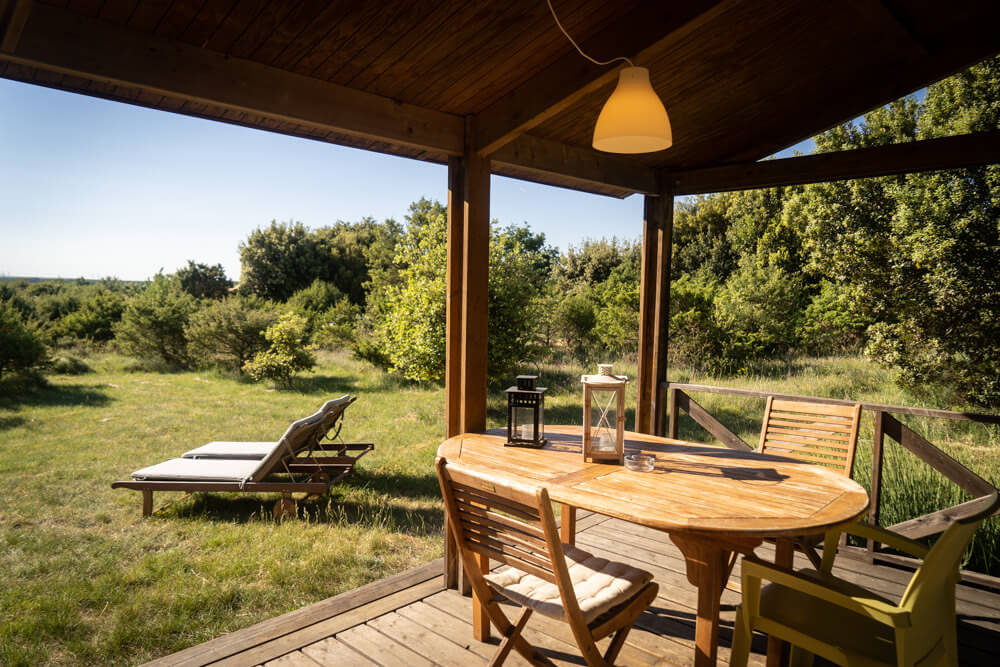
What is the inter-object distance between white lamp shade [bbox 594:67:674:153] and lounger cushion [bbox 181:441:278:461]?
391 centimetres

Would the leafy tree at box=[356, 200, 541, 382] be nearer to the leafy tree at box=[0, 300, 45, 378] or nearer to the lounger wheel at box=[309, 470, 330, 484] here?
the lounger wheel at box=[309, 470, 330, 484]

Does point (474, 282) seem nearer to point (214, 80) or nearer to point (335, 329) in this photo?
point (214, 80)

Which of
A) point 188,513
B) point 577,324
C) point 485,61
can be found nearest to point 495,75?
point 485,61

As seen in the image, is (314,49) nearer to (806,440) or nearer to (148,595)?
(806,440)

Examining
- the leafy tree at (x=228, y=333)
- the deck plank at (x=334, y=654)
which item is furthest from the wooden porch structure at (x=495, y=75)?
the leafy tree at (x=228, y=333)

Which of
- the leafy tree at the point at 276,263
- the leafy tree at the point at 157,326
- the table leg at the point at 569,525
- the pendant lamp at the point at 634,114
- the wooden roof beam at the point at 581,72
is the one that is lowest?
the table leg at the point at 569,525

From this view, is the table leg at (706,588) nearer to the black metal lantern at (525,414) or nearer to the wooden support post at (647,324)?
the black metal lantern at (525,414)

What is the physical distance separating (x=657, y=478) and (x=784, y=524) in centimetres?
51

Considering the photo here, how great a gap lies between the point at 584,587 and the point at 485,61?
6.69 ft

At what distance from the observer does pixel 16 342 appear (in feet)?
23.9

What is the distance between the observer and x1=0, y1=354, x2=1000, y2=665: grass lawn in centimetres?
307

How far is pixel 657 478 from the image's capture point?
2.04 m

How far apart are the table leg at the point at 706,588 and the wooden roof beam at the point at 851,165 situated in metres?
2.42

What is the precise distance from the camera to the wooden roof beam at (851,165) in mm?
2793
